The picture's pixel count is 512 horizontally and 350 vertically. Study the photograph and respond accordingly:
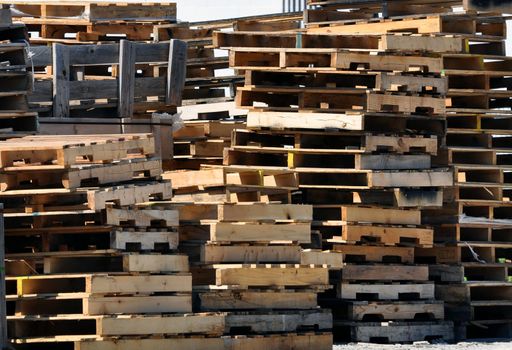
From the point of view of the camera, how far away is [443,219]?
12.7m

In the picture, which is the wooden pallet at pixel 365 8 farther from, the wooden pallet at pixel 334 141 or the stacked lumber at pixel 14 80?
the stacked lumber at pixel 14 80

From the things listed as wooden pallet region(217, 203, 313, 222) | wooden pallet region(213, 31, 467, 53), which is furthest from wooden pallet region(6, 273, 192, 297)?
wooden pallet region(213, 31, 467, 53)

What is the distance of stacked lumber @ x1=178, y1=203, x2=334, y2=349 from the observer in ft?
34.5

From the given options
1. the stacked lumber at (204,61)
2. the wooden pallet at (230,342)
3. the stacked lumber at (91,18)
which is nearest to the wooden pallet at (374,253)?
the wooden pallet at (230,342)

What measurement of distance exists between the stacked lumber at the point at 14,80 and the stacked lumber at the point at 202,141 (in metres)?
1.87

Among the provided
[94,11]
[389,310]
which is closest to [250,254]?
[389,310]

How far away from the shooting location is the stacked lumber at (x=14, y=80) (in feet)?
37.3

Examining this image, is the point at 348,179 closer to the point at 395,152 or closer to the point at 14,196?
the point at 395,152

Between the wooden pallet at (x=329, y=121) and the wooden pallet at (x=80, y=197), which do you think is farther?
the wooden pallet at (x=329, y=121)

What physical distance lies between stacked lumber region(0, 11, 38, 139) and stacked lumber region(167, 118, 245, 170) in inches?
73.6

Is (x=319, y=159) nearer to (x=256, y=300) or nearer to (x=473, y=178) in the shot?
(x=473, y=178)

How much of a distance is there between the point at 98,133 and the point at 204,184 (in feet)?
4.28

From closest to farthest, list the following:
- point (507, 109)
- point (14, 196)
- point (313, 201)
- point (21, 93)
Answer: point (14, 196), point (21, 93), point (313, 201), point (507, 109)

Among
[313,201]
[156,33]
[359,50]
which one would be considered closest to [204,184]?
[313,201]
